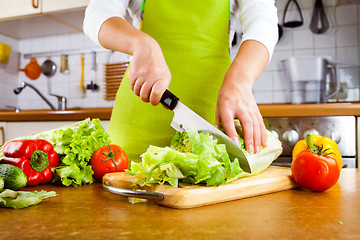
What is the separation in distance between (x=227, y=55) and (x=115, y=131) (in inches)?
20.0

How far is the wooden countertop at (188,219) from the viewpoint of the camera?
1.86 feet

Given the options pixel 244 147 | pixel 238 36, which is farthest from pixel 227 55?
pixel 238 36

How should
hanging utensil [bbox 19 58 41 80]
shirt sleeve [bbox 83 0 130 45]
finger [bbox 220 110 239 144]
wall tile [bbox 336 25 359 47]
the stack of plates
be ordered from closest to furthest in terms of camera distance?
finger [bbox 220 110 239 144]
shirt sleeve [bbox 83 0 130 45]
wall tile [bbox 336 25 359 47]
the stack of plates
hanging utensil [bbox 19 58 41 80]

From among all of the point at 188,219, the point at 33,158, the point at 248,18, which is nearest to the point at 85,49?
the point at 248,18

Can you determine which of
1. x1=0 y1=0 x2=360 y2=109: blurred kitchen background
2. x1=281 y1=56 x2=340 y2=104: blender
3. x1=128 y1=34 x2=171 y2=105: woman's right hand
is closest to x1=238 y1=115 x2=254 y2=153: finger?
x1=128 y1=34 x2=171 y2=105: woman's right hand

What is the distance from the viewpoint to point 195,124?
0.98 metres

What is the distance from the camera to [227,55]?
1.37 meters

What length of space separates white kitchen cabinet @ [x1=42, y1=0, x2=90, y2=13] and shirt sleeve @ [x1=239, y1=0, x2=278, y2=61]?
5.51 feet

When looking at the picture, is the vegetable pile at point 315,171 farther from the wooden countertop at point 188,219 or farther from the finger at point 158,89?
the finger at point 158,89

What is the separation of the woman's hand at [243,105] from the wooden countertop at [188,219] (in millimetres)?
205

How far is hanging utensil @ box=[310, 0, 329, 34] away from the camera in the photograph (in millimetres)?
2602

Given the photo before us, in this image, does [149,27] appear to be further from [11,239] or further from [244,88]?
[11,239]

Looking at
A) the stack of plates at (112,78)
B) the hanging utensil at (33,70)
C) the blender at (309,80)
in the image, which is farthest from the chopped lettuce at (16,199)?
the hanging utensil at (33,70)

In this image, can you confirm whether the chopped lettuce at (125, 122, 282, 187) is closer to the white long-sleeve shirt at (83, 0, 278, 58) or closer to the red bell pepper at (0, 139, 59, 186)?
the red bell pepper at (0, 139, 59, 186)
